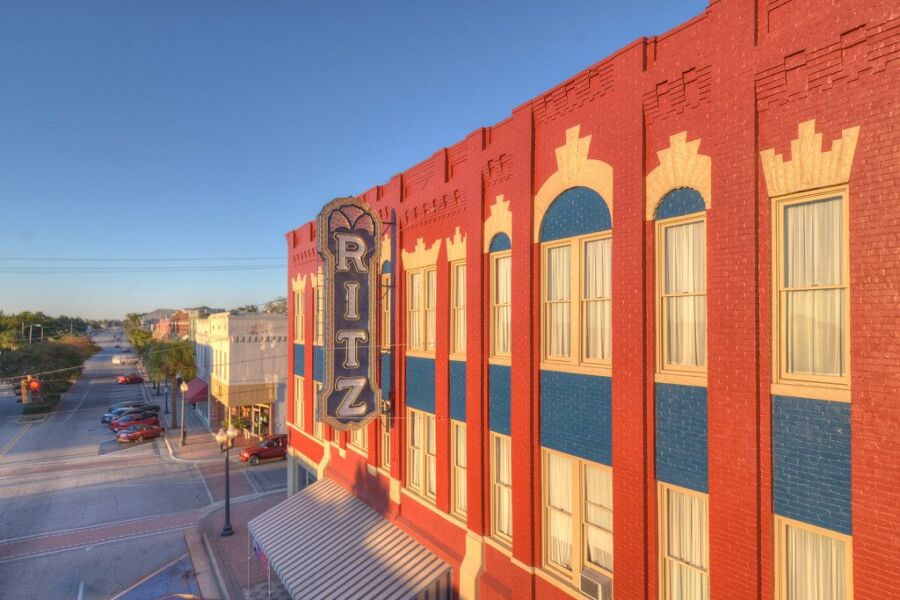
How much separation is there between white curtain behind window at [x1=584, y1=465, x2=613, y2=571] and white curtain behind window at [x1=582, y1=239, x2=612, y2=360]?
193 centimetres

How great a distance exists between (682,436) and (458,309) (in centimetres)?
580

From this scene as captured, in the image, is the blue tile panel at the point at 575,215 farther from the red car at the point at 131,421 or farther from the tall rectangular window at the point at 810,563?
the red car at the point at 131,421

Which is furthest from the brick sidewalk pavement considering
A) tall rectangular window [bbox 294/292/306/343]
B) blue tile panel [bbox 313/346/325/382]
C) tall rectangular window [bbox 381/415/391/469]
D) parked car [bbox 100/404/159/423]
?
parked car [bbox 100/404/159/423]

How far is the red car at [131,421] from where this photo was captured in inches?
1503

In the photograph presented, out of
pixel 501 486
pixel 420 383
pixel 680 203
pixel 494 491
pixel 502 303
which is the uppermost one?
pixel 680 203

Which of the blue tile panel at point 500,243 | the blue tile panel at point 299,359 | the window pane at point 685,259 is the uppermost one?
the blue tile panel at point 500,243

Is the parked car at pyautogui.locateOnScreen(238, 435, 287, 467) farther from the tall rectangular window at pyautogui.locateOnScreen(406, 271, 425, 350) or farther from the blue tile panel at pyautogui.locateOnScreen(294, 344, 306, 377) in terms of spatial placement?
the tall rectangular window at pyautogui.locateOnScreen(406, 271, 425, 350)

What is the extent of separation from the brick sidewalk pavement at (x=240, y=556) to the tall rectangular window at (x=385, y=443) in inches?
217

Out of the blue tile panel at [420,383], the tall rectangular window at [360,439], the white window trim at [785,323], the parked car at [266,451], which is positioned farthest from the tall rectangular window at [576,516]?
the parked car at [266,451]

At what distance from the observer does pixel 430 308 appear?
495 inches

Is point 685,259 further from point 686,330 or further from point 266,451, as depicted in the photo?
point 266,451

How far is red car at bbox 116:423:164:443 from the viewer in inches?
1416

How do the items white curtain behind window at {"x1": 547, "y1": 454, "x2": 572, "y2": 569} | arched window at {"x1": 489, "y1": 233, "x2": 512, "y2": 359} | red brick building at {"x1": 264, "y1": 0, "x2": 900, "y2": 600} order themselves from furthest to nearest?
arched window at {"x1": 489, "y1": 233, "x2": 512, "y2": 359}, white curtain behind window at {"x1": 547, "y1": 454, "x2": 572, "y2": 569}, red brick building at {"x1": 264, "y1": 0, "x2": 900, "y2": 600}

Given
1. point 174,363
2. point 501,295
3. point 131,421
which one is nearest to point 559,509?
point 501,295
